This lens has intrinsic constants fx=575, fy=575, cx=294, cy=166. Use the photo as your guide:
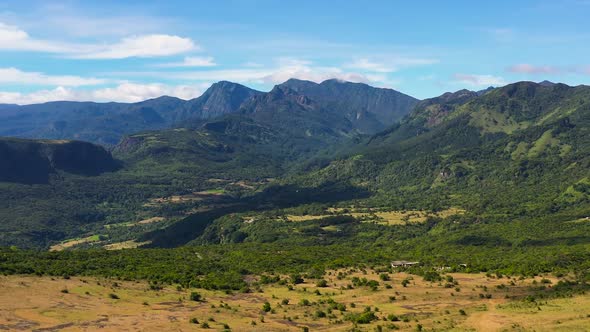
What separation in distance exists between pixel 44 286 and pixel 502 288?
77.7m

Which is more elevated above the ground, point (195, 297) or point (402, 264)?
point (195, 297)

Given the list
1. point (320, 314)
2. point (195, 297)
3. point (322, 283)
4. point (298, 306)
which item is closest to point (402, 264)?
point (322, 283)

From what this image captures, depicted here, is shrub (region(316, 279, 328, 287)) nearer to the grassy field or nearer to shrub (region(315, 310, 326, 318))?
the grassy field

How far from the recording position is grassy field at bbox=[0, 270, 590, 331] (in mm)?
75750

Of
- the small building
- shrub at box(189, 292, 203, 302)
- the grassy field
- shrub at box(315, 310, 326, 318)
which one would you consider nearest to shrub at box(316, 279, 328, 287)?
the grassy field

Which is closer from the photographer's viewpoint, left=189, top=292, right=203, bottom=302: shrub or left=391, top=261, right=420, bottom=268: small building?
left=189, top=292, right=203, bottom=302: shrub

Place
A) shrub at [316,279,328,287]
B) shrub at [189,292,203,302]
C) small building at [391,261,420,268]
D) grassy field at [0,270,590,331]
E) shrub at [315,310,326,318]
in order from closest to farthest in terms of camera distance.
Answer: grassy field at [0,270,590,331]
shrub at [315,310,326,318]
shrub at [189,292,203,302]
shrub at [316,279,328,287]
small building at [391,261,420,268]

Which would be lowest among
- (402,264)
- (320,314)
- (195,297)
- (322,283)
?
(402,264)

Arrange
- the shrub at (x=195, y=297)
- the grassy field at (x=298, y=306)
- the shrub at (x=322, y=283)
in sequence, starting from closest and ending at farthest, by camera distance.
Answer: the grassy field at (x=298, y=306) < the shrub at (x=195, y=297) < the shrub at (x=322, y=283)

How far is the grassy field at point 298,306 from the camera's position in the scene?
75.8 meters

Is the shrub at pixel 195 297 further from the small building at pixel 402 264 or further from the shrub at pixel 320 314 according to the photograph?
the small building at pixel 402 264

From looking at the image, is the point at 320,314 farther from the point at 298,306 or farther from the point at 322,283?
the point at 322,283

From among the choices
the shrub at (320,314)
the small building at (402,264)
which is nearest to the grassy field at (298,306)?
the shrub at (320,314)

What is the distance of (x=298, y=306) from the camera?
92125mm
